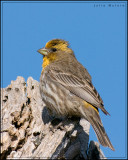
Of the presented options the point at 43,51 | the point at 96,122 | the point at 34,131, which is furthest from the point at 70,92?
the point at 43,51

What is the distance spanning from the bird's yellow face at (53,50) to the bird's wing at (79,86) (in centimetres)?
89

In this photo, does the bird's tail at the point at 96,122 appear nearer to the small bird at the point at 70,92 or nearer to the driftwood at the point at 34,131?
the small bird at the point at 70,92

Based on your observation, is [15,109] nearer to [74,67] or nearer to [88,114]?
[88,114]

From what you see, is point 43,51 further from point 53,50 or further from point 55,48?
point 55,48

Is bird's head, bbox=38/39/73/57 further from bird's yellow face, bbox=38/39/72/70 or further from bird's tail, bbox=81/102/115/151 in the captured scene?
bird's tail, bbox=81/102/115/151

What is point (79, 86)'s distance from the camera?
836 centimetres

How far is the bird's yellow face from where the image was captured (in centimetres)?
970

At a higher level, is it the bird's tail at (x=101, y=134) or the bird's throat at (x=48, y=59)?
the bird's throat at (x=48, y=59)

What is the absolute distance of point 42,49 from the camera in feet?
32.2

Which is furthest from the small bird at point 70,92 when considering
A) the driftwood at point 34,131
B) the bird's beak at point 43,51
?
the driftwood at point 34,131

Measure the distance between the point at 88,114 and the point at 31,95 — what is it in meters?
1.82

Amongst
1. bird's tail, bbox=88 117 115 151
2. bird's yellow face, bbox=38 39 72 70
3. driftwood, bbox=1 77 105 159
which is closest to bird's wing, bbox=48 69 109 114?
bird's tail, bbox=88 117 115 151

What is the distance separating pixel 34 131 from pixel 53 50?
3.59 meters

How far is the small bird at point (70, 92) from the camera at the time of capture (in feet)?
25.2
